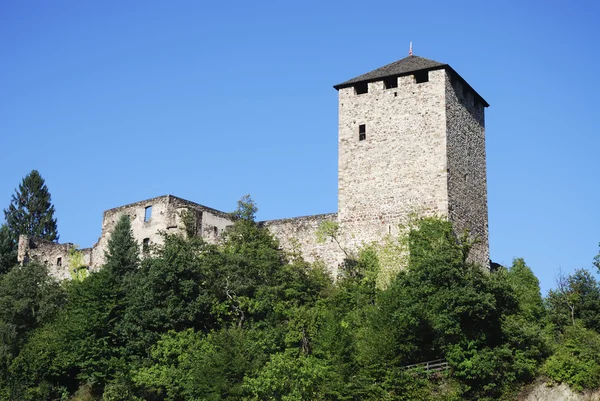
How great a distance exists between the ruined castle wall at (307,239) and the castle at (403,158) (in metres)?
0.04

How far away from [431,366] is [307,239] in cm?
1104

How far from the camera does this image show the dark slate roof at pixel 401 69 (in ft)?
118

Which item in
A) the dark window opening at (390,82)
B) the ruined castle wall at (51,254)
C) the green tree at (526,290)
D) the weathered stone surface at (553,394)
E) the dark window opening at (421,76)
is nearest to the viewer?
the weathered stone surface at (553,394)

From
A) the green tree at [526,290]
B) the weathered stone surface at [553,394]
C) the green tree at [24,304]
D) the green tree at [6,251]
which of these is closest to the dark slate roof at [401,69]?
the green tree at [526,290]

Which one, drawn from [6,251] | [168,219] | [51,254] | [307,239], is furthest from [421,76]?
[6,251]

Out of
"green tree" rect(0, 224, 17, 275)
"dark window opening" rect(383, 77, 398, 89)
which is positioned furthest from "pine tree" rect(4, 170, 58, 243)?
"dark window opening" rect(383, 77, 398, 89)

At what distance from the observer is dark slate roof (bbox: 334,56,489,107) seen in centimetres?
3594

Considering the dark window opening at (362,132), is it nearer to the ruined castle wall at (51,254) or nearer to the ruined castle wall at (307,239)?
the ruined castle wall at (307,239)

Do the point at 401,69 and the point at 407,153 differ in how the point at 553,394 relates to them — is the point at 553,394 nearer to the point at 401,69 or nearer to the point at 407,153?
the point at 407,153

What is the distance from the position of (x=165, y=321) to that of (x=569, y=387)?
15.0 m

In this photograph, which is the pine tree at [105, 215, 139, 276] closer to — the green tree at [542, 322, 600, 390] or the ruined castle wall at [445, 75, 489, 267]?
the ruined castle wall at [445, 75, 489, 267]

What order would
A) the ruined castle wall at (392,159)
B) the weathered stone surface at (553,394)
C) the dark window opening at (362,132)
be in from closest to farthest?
the weathered stone surface at (553,394), the ruined castle wall at (392,159), the dark window opening at (362,132)

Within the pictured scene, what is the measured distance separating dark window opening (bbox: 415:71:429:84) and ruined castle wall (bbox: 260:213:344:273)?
6.68m

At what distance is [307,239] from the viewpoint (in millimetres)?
38156
